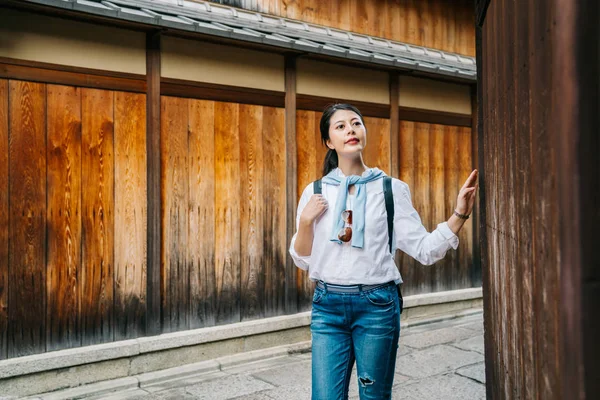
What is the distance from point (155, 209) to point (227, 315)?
4.98 ft

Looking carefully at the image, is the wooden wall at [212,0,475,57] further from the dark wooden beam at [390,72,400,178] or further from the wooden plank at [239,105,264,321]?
Result: the wooden plank at [239,105,264,321]

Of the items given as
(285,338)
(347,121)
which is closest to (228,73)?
(285,338)

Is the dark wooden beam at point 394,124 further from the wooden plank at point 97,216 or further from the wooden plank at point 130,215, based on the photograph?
the wooden plank at point 97,216

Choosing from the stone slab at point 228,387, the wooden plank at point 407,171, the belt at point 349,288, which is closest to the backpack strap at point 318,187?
the belt at point 349,288

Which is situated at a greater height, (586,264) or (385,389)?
(586,264)

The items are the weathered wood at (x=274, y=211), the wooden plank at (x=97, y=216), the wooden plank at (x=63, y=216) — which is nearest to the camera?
the wooden plank at (x=63, y=216)

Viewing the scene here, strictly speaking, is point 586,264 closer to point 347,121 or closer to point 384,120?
point 347,121

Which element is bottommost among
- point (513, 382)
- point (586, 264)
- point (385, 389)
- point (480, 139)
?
point (385, 389)

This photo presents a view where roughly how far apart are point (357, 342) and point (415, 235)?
64 centimetres

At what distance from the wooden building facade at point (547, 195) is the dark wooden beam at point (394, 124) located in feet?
Result: 19.2

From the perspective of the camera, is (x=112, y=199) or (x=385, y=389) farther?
(x=112, y=199)

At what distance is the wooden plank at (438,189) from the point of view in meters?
9.22

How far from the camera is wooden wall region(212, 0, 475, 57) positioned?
779cm

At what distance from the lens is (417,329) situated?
852 cm
